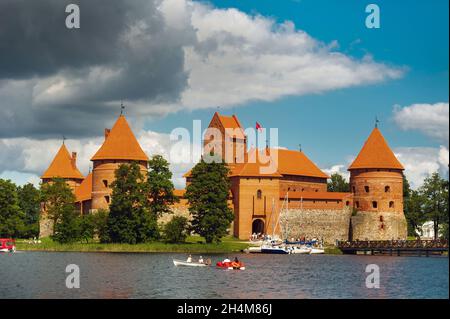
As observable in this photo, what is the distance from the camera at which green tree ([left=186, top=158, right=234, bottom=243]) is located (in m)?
54.4

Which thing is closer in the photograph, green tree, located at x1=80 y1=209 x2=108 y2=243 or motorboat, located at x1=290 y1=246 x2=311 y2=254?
green tree, located at x1=80 y1=209 x2=108 y2=243

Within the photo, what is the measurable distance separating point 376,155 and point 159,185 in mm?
19854

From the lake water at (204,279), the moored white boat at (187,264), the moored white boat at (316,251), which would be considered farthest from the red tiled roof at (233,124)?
the moored white boat at (187,264)

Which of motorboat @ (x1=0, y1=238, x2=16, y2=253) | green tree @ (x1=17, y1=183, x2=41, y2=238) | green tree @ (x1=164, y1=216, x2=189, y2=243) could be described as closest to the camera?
motorboat @ (x1=0, y1=238, x2=16, y2=253)

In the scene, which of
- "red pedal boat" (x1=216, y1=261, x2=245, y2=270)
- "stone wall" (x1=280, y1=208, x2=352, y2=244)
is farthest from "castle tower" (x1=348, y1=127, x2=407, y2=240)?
"red pedal boat" (x1=216, y1=261, x2=245, y2=270)

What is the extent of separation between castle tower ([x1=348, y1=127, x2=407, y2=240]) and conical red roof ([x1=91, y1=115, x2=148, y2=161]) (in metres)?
18.1

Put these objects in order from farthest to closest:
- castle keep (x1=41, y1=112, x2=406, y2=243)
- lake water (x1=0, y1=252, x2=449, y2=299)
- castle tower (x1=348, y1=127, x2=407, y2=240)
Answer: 1. castle tower (x1=348, y1=127, x2=407, y2=240)
2. castle keep (x1=41, y1=112, x2=406, y2=243)
3. lake water (x1=0, y1=252, x2=449, y2=299)

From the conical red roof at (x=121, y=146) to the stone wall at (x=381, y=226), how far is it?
18820mm

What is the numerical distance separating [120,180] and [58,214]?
7.85 meters

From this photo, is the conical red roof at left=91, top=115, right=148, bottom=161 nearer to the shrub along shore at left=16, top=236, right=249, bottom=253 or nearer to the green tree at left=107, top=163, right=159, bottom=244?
the green tree at left=107, top=163, right=159, bottom=244

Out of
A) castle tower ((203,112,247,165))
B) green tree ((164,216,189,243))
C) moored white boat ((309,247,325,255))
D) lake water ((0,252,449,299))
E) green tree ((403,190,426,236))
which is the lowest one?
lake water ((0,252,449,299))

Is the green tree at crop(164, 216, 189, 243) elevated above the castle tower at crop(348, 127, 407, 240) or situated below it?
below

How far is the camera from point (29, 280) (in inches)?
1266
